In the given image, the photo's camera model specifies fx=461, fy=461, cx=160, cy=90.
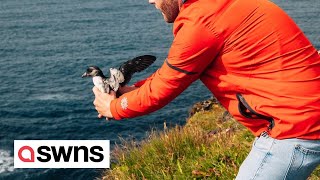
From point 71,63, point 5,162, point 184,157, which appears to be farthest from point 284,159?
point 71,63

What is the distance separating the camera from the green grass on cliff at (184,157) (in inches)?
290

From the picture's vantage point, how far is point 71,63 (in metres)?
72.9

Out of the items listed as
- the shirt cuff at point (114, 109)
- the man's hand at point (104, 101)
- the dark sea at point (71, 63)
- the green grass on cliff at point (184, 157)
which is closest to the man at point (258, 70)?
the shirt cuff at point (114, 109)

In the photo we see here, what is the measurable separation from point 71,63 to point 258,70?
70760 mm

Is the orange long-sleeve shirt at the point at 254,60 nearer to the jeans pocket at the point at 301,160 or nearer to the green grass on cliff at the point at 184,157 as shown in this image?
the jeans pocket at the point at 301,160

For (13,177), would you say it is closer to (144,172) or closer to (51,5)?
(144,172)

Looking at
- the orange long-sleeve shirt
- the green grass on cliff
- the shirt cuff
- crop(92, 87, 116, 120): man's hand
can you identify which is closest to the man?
the orange long-sleeve shirt

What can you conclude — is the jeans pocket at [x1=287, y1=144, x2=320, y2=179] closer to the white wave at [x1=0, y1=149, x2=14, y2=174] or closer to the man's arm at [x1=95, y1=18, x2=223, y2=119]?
the man's arm at [x1=95, y1=18, x2=223, y2=119]

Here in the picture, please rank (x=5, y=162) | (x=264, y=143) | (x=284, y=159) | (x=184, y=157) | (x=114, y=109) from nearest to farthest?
(x=284, y=159), (x=264, y=143), (x=114, y=109), (x=184, y=157), (x=5, y=162)

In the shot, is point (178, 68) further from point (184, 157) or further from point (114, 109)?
point (184, 157)

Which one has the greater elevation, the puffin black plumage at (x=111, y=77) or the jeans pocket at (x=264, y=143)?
the puffin black plumage at (x=111, y=77)

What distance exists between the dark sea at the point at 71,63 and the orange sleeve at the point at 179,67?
1606cm

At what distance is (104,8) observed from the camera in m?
131

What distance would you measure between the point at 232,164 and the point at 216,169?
0.27 meters
